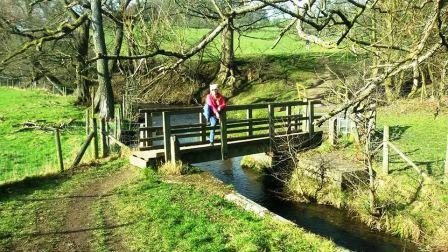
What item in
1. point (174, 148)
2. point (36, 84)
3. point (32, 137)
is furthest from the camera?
point (36, 84)

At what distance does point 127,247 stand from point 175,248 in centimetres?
82

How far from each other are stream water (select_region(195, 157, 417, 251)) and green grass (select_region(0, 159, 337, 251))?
2.79 meters

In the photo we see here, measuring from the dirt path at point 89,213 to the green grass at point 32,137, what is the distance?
6.65 feet

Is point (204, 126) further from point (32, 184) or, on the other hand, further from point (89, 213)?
point (89, 213)

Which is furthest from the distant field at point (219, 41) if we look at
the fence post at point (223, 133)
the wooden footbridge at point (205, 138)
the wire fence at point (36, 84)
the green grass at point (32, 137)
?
the wire fence at point (36, 84)

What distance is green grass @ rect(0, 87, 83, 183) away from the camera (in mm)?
13742

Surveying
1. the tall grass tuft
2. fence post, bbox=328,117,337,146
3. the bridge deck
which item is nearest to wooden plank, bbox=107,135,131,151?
the bridge deck

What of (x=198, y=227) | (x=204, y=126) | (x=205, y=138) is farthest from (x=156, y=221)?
(x=205, y=138)

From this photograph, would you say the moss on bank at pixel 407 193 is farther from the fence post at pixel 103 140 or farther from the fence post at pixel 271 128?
the fence post at pixel 103 140

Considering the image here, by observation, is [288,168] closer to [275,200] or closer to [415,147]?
[275,200]

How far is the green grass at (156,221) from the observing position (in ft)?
25.1

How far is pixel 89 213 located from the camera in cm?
912

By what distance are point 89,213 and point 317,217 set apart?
6.14 meters

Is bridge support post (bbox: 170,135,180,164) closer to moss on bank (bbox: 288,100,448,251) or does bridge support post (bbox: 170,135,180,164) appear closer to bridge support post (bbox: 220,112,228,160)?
bridge support post (bbox: 220,112,228,160)
